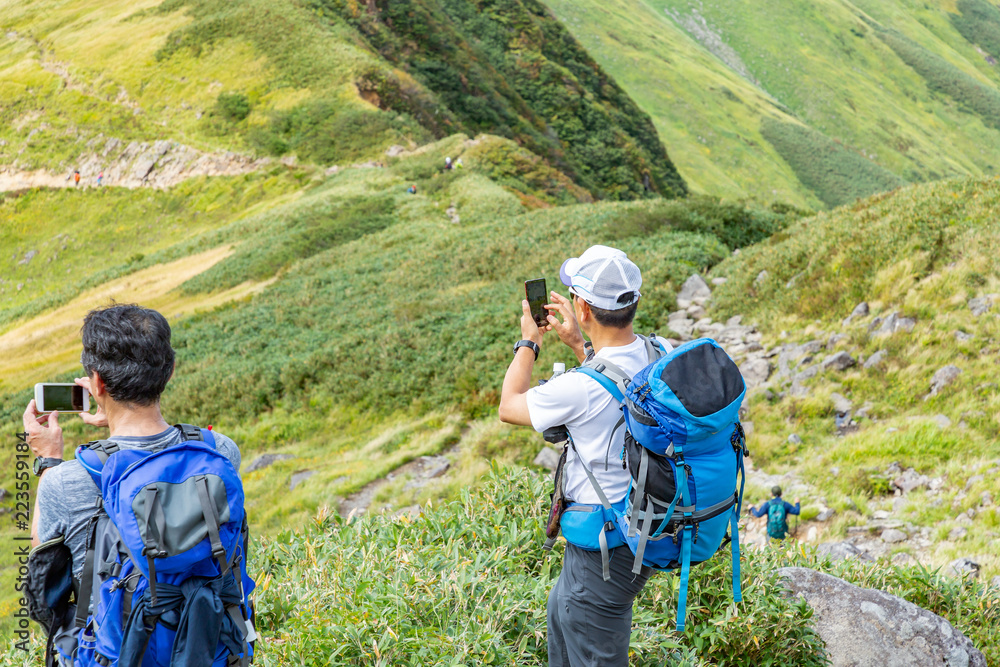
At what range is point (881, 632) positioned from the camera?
4.42 m

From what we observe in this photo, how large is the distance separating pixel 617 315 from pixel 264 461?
443 inches

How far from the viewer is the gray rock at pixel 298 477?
37.9 ft

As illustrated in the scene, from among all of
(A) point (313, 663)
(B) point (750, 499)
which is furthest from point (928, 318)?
(A) point (313, 663)

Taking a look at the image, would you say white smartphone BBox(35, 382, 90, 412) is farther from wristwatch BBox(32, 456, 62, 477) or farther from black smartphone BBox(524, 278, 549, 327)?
black smartphone BBox(524, 278, 549, 327)

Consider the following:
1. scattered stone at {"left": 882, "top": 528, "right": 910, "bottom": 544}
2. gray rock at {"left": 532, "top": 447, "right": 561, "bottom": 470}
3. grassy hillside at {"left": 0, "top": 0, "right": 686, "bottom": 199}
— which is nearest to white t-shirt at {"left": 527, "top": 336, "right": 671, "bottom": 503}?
scattered stone at {"left": 882, "top": 528, "right": 910, "bottom": 544}

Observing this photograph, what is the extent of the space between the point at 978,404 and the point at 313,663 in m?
9.02

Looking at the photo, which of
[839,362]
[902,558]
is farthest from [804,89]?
[902,558]

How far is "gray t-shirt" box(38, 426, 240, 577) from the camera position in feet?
8.12

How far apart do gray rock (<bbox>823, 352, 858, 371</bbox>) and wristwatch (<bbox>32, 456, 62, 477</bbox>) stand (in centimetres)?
1081

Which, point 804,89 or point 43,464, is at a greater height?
point 43,464

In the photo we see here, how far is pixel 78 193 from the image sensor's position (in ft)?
142

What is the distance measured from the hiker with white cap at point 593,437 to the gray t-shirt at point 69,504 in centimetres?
177

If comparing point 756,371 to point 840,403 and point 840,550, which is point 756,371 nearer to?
point 840,403

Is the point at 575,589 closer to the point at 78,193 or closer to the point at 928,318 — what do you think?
the point at 928,318
